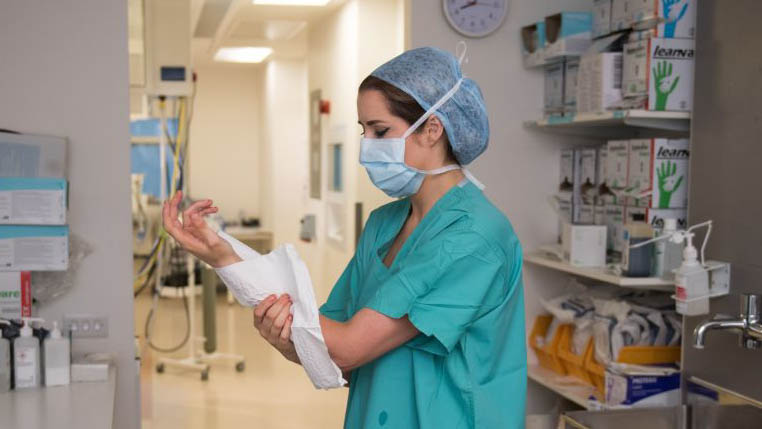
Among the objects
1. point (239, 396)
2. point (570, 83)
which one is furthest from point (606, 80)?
point (239, 396)

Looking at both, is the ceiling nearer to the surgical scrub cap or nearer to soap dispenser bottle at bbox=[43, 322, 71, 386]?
soap dispenser bottle at bbox=[43, 322, 71, 386]

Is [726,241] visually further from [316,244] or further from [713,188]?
[316,244]

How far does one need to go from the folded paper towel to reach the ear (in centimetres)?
37

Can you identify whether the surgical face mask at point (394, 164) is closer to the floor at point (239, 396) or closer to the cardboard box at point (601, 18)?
the cardboard box at point (601, 18)

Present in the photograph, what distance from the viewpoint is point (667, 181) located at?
2.40 metres

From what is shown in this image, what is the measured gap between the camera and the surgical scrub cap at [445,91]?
4.99 ft

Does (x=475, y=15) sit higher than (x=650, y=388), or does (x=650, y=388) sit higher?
(x=475, y=15)

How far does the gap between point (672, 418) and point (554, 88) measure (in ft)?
4.24

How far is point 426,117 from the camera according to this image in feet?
5.04

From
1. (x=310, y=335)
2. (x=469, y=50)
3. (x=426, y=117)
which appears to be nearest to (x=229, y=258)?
(x=310, y=335)

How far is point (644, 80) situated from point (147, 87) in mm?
2352

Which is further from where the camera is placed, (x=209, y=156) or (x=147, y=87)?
(x=209, y=156)

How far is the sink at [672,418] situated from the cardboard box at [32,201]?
5.32ft

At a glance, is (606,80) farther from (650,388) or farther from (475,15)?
(650,388)
